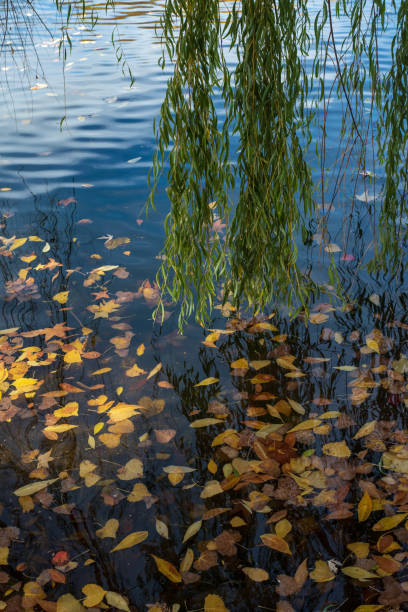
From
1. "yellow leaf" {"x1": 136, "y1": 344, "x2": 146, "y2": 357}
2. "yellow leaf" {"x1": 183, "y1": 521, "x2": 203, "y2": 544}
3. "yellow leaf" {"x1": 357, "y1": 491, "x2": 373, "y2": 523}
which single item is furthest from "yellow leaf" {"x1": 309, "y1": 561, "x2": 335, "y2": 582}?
"yellow leaf" {"x1": 136, "y1": 344, "x2": 146, "y2": 357}

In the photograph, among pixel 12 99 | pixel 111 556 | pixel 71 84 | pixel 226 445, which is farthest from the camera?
pixel 71 84

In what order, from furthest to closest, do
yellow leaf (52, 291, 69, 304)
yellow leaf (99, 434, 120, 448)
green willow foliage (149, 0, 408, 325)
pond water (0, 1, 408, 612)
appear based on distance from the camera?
yellow leaf (52, 291, 69, 304) < yellow leaf (99, 434, 120, 448) < green willow foliage (149, 0, 408, 325) < pond water (0, 1, 408, 612)

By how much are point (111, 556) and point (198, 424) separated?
2.57 feet

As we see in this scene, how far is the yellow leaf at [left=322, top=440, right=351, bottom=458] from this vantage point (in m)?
2.37

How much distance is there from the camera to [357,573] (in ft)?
6.14

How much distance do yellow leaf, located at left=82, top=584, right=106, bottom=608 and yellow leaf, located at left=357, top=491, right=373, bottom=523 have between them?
1.01 meters

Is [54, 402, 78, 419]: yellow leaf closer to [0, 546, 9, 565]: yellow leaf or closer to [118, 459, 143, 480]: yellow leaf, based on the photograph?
[118, 459, 143, 480]: yellow leaf

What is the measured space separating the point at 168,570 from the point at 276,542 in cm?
42

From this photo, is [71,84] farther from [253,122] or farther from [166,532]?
[166,532]

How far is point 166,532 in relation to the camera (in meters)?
2.10

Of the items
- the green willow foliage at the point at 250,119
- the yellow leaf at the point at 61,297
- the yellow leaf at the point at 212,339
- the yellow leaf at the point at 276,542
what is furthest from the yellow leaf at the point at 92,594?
the yellow leaf at the point at 61,297

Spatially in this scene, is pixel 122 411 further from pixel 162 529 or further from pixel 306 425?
pixel 306 425

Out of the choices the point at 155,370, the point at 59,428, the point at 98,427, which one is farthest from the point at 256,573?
the point at 155,370

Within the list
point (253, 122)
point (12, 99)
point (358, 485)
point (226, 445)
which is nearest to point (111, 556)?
point (226, 445)
